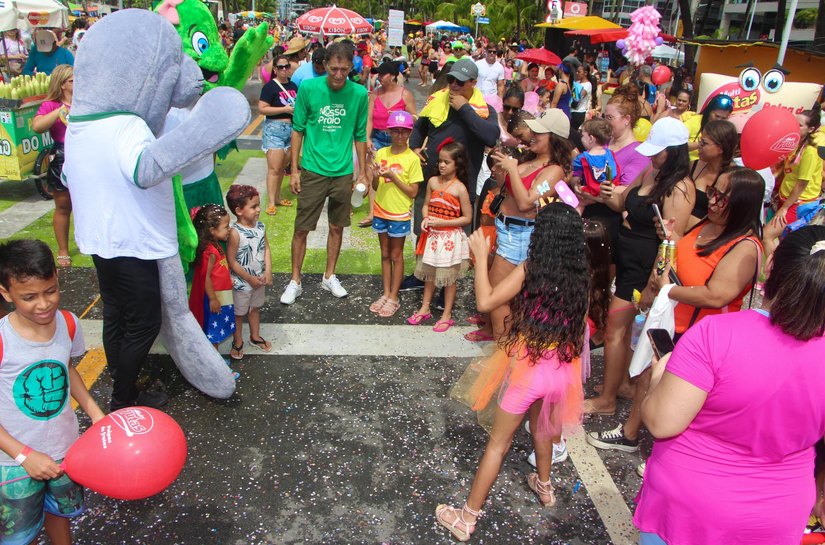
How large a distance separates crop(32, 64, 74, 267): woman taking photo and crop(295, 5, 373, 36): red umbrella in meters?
9.27

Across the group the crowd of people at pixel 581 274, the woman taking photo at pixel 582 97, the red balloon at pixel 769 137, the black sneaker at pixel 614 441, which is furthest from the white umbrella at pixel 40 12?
the black sneaker at pixel 614 441

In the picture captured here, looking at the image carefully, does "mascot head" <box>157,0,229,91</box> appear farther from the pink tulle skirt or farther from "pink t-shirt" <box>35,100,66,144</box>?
the pink tulle skirt

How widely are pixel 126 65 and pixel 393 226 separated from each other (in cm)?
244

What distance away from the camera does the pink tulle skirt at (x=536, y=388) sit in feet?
9.01

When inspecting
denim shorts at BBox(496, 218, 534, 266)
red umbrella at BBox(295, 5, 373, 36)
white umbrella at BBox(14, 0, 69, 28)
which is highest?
red umbrella at BBox(295, 5, 373, 36)

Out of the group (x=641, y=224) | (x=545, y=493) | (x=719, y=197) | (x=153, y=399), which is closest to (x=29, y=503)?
(x=153, y=399)

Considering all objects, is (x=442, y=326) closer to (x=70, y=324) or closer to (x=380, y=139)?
(x=70, y=324)

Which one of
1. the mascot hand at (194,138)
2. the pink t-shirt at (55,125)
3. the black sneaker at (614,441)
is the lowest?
the black sneaker at (614,441)

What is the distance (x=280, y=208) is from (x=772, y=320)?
639cm

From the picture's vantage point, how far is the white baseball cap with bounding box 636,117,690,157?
3518 millimetres

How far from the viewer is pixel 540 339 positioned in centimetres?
273

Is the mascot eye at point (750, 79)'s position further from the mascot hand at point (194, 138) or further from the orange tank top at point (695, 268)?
the mascot hand at point (194, 138)

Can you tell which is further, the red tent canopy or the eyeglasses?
the red tent canopy

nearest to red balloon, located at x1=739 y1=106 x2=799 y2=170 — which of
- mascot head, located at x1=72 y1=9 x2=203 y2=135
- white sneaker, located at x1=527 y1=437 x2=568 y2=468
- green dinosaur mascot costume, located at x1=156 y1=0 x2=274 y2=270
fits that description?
white sneaker, located at x1=527 y1=437 x2=568 y2=468
